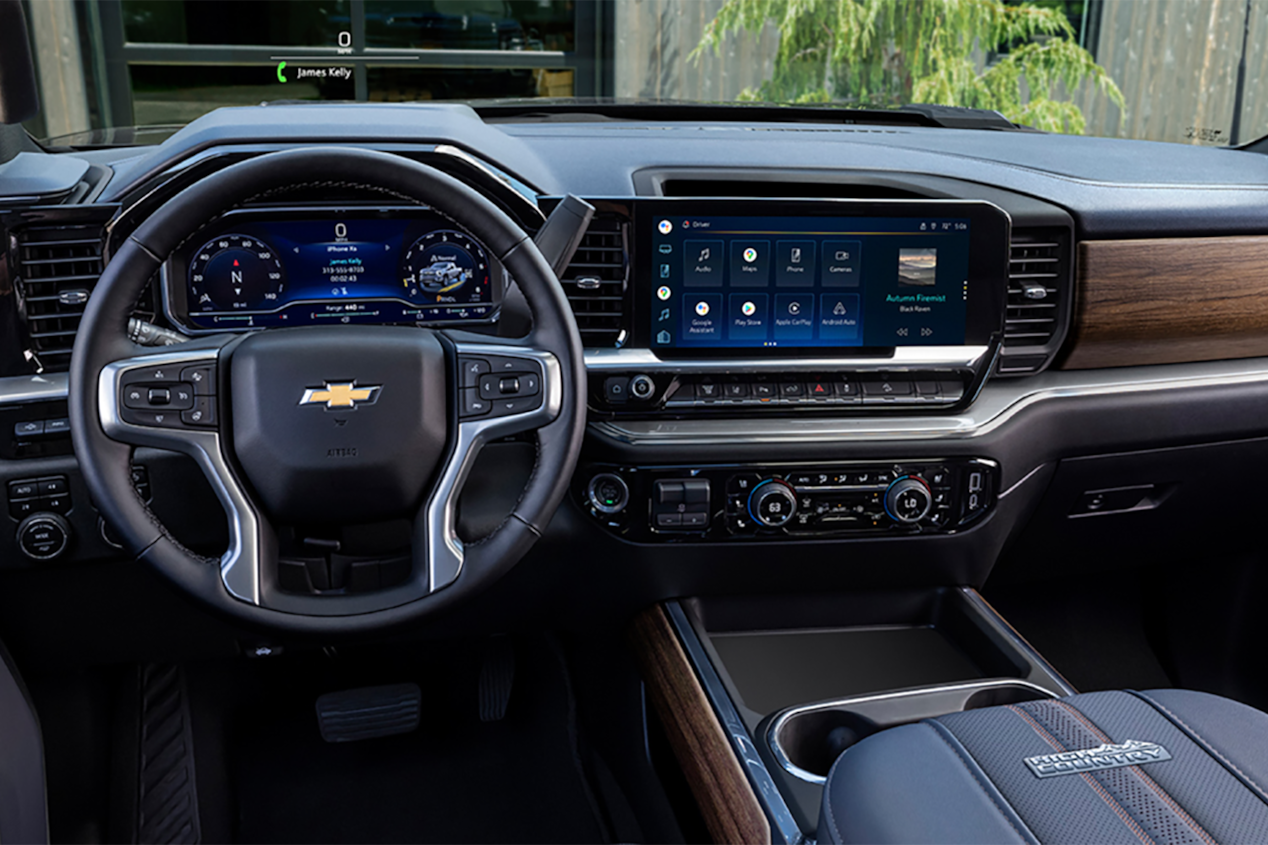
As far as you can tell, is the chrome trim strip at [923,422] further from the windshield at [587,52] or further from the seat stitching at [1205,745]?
the windshield at [587,52]

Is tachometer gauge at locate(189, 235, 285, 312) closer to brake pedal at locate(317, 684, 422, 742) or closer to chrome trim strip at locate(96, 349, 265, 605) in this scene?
chrome trim strip at locate(96, 349, 265, 605)

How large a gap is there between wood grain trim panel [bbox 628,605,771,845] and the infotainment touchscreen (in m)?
0.43

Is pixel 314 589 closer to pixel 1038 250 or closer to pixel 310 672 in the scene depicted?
pixel 310 672

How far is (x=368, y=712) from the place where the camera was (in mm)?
1740

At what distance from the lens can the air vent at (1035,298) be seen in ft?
4.79

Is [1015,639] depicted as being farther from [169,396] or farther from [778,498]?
[169,396]

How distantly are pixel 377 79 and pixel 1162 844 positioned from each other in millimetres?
5145

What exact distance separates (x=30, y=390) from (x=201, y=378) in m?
0.32

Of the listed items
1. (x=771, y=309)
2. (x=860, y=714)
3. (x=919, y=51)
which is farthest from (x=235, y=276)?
(x=919, y=51)

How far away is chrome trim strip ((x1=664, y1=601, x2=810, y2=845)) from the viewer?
1080 mm

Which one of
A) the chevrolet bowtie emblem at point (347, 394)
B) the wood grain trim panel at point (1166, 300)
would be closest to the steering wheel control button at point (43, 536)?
the chevrolet bowtie emblem at point (347, 394)

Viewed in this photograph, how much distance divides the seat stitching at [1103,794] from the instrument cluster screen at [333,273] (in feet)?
2.61

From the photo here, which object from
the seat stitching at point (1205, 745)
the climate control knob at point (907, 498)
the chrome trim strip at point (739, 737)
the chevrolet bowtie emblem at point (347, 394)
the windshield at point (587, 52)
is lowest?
the chrome trim strip at point (739, 737)

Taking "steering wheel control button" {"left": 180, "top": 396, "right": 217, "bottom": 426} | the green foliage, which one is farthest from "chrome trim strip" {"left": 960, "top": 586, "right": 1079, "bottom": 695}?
the green foliage
